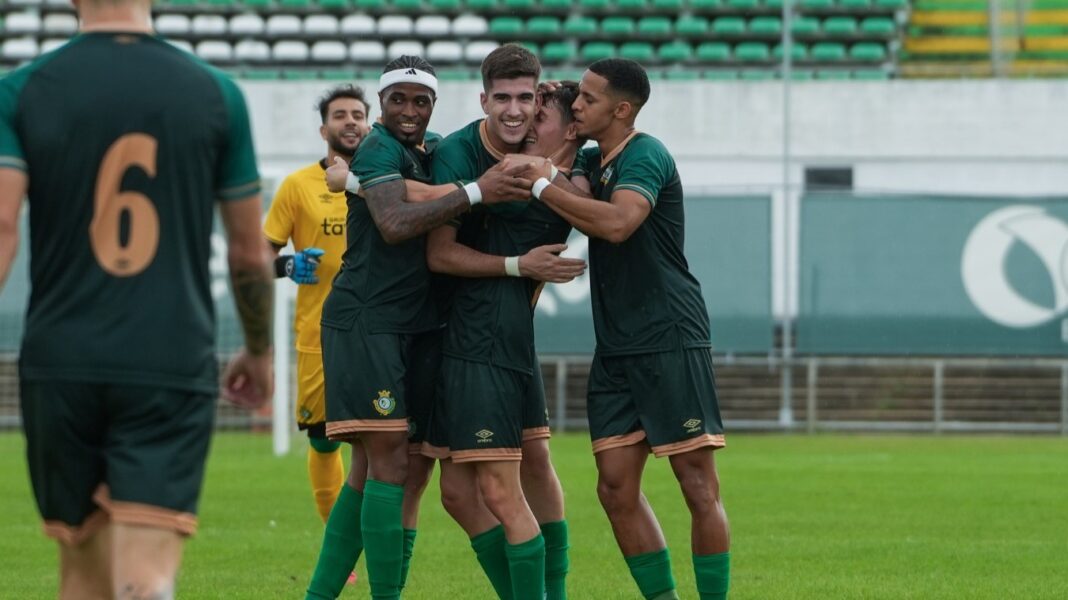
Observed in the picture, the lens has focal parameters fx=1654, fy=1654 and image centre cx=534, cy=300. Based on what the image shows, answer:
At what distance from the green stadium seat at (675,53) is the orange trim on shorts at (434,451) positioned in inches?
889

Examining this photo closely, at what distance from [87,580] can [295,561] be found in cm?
502

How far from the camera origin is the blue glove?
7855 millimetres

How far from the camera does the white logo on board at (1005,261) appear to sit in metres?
20.4

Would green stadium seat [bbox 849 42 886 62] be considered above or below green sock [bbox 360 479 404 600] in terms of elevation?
above

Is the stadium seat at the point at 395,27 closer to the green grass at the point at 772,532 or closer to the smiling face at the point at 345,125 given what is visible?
the green grass at the point at 772,532

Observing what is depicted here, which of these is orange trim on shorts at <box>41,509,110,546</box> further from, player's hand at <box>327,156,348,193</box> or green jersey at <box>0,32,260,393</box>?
player's hand at <box>327,156,348,193</box>

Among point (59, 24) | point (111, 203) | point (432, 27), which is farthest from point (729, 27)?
point (111, 203)

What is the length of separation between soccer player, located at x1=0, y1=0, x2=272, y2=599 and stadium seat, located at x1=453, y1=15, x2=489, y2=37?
25.2 m

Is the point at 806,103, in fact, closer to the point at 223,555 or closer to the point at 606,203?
the point at 223,555

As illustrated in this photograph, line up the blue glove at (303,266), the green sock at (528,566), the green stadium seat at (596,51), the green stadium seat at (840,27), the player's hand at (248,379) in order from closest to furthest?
1. the player's hand at (248,379)
2. the green sock at (528,566)
3. the blue glove at (303,266)
4. the green stadium seat at (596,51)
5. the green stadium seat at (840,27)

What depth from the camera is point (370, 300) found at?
6.29 m

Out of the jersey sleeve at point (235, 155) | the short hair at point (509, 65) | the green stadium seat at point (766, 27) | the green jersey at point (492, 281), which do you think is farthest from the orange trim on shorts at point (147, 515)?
the green stadium seat at point (766, 27)

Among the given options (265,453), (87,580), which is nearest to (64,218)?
(87,580)

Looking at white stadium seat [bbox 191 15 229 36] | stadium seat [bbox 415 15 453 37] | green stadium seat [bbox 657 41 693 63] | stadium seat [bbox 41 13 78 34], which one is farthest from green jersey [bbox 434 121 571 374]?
stadium seat [bbox 41 13 78 34]
